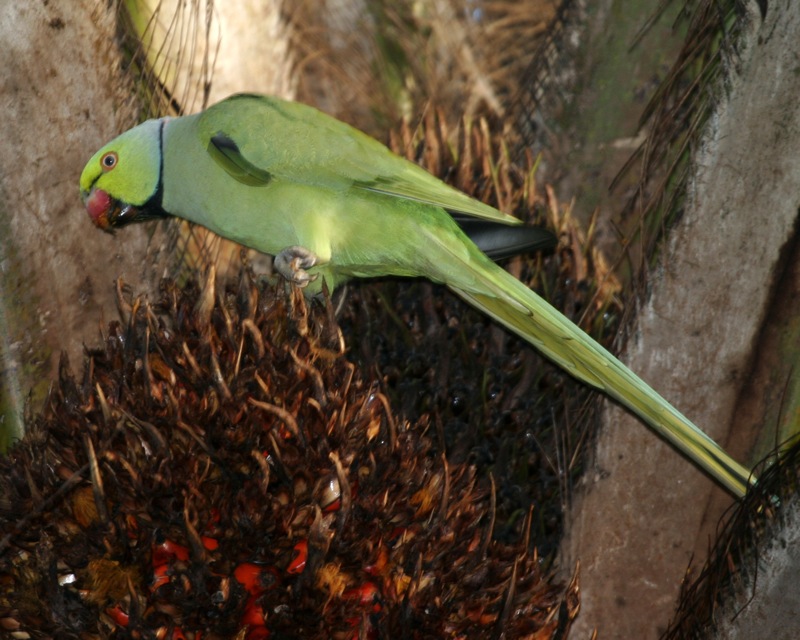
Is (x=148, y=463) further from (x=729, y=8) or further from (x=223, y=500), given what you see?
(x=729, y=8)

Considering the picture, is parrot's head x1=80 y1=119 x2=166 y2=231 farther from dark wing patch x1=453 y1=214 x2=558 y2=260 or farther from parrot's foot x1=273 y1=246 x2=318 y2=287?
dark wing patch x1=453 y1=214 x2=558 y2=260

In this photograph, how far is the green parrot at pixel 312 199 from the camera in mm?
2670

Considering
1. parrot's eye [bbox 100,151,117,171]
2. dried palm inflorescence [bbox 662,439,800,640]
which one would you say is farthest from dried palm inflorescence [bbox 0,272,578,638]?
parrot's eye [bbox 100,151,117,171]

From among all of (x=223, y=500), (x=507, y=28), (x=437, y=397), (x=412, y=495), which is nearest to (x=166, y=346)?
(x=223, y=500)

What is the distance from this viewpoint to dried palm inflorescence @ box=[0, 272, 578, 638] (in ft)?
5.31

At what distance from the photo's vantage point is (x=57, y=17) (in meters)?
2.17

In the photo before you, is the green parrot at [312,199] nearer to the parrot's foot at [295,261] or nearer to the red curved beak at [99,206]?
the parrot's foot at [295,261]

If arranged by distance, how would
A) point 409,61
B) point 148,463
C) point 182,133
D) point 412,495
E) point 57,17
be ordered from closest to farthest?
point 148,463 < point 412,495 < point 57,17 < point 182,133 < point 409,61

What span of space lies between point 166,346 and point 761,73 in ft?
5.46

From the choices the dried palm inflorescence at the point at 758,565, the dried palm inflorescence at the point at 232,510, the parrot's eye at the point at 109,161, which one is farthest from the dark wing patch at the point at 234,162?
the dried palm inflorescence at the point at 758,565

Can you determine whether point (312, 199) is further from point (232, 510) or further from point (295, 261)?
point (232, 510)

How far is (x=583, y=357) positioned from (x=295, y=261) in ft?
2.91

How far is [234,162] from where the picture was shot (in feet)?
9.02

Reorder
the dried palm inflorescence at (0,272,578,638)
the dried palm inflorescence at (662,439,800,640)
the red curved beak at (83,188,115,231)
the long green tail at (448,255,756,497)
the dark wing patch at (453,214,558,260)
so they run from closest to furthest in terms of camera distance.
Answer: the dried palm inflorescence at (0,272,578,638), the dried palm inflorescence at (662,439,800,640), the long green tail at (448,255,756,497), the red curved beak at (83,188,115,231), the dark wing patch at (453,214,558,260)
